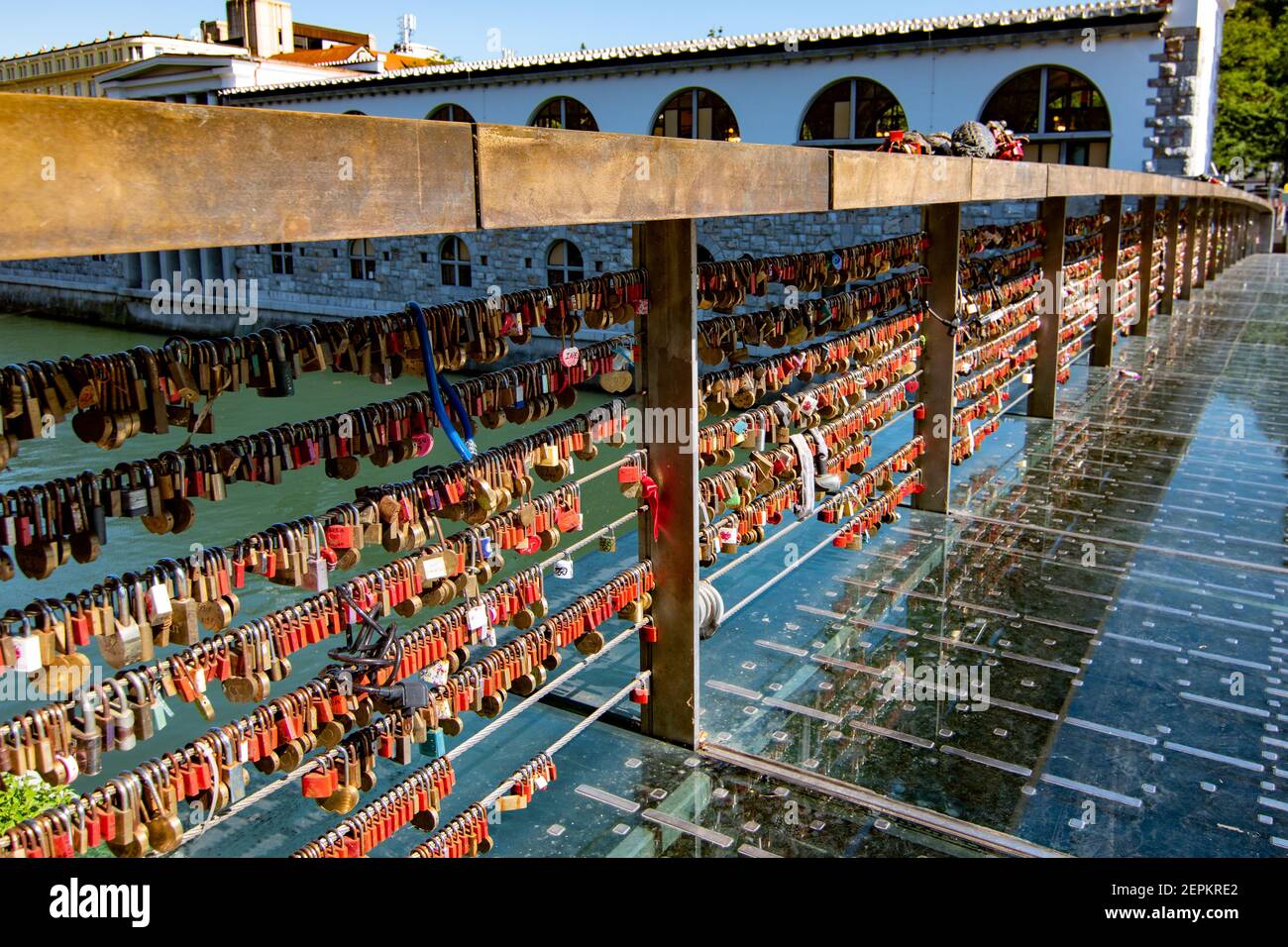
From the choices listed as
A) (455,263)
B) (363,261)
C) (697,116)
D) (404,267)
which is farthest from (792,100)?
(363,261)

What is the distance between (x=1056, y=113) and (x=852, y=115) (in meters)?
5.07

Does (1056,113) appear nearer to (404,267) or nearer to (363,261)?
(404,267)

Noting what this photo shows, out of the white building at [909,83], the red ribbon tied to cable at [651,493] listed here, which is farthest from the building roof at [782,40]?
the red ribbon tied to cable at [651,493]

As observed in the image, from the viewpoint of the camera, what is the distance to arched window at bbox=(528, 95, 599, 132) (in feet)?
108

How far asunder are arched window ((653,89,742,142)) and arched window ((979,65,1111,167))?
7052 millimetres

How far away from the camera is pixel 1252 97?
46500 mm

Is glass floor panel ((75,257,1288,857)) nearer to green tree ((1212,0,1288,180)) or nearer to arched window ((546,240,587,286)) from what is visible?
arched window ((546,240,587,286))

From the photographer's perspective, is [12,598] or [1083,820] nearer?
[1083,820]

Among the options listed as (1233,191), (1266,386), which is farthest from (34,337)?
(1266,386)

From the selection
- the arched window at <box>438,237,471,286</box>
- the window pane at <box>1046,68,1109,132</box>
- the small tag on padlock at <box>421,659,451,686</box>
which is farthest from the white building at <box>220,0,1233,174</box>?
the small tag on padlock at <box>421,659,451,686</box>

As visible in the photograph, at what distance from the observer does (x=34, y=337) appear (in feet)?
143

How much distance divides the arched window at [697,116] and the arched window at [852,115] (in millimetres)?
2305
